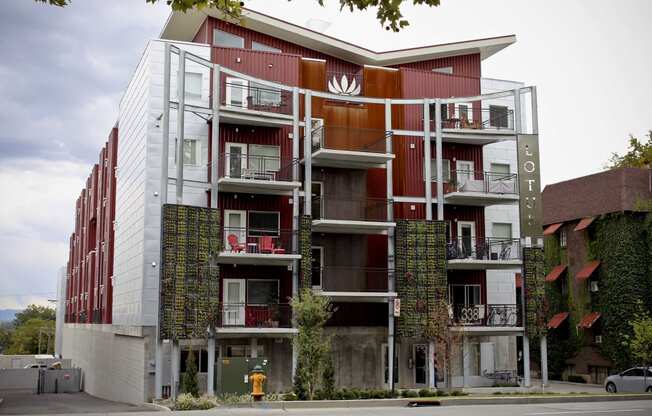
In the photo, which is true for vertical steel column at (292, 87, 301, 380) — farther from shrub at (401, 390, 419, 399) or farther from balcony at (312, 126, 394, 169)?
shrub at (401, 390, 419, 399)

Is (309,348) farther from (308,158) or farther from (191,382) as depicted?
(308,158)

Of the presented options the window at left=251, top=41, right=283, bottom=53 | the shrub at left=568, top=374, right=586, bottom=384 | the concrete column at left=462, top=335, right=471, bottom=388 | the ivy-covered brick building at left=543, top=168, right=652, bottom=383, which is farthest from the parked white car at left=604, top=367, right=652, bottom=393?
the window at left=251, top=41, right=283, bottom=53

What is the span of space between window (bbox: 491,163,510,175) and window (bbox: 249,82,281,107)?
13.7 m

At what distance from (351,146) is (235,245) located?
8262 mm

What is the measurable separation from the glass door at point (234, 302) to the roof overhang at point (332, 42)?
13877 mm

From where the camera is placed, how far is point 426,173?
4062cm

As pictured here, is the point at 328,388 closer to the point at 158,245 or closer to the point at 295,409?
the point at 295,409

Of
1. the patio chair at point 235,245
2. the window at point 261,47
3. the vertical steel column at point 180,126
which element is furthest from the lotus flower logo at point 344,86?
the patio chair at point 235,245

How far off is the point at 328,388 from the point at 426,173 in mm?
14007

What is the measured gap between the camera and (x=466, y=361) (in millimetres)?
42938

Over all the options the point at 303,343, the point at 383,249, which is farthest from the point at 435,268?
the point at 303,343

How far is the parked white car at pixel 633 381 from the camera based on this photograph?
40.2m

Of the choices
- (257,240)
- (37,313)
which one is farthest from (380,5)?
(37,313)

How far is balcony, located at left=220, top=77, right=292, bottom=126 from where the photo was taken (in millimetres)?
38344
